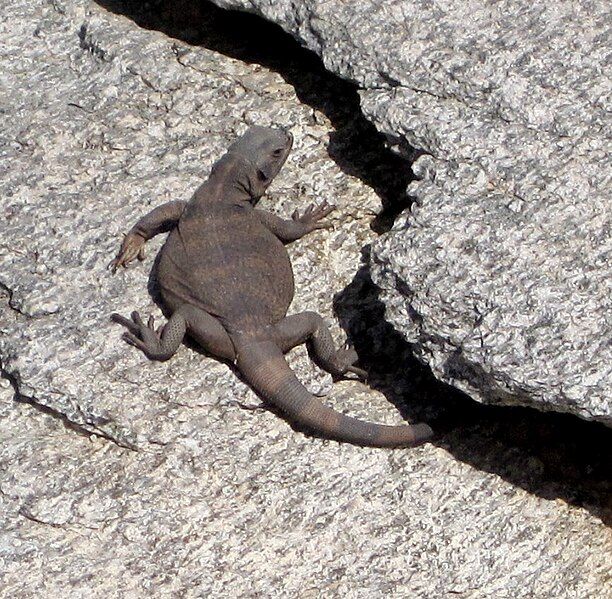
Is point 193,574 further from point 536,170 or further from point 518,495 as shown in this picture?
point 536,170

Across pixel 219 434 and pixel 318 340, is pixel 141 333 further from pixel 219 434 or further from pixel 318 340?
pixel 318 340

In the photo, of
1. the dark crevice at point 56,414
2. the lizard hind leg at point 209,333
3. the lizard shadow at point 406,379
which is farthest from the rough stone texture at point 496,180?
the dark crevice at point 56,414

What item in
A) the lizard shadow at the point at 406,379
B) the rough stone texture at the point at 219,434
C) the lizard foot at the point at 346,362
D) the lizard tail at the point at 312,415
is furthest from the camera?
the lizard foot at the point at 346,362

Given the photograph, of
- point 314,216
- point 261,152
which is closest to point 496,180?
point 314,216

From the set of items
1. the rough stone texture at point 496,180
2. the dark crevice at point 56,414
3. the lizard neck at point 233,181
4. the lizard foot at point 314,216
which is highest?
the rough stone texture at point 496,180

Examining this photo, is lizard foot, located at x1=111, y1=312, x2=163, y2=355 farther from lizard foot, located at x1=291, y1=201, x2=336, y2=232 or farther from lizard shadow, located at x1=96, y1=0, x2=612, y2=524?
lizard foot, located at x1=291, y1=201, x2=336, y2=232

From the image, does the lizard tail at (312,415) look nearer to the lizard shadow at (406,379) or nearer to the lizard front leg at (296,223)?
the lizard shadow at (406,379)
